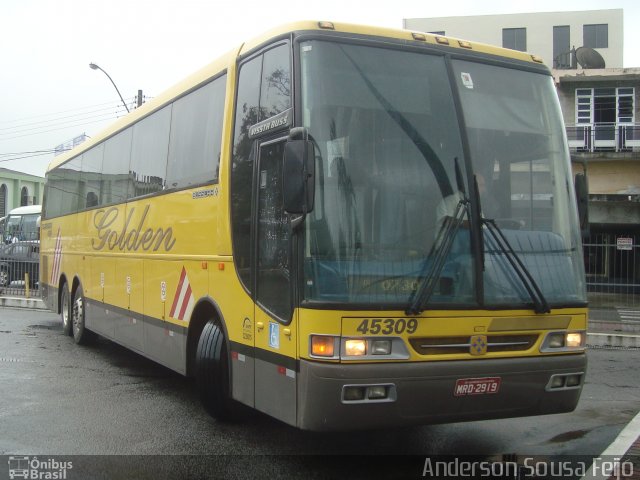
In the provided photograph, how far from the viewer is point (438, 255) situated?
16.1 ft

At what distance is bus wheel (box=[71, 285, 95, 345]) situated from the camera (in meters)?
11.6

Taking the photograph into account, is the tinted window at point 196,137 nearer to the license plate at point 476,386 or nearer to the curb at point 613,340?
the license plate at point 476,386

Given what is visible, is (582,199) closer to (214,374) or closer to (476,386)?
(476,386)

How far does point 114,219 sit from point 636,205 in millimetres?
22703

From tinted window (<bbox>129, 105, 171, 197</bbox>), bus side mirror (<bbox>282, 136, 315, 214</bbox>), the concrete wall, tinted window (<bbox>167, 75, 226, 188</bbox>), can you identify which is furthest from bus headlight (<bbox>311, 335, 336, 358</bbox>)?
the concrete wall

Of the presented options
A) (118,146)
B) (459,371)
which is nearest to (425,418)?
(459,371)

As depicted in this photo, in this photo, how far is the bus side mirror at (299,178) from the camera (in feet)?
15.3

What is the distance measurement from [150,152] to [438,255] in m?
5.09

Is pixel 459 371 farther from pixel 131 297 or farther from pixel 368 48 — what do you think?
pixel 131 297

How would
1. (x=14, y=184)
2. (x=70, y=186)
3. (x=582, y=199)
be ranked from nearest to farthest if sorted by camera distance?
(x=582, y=199), (x=70, y=186), (x=14, y=184)

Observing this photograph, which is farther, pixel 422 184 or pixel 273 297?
pixel 273 297

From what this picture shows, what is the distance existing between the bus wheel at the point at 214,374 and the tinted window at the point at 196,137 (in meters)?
1.55
